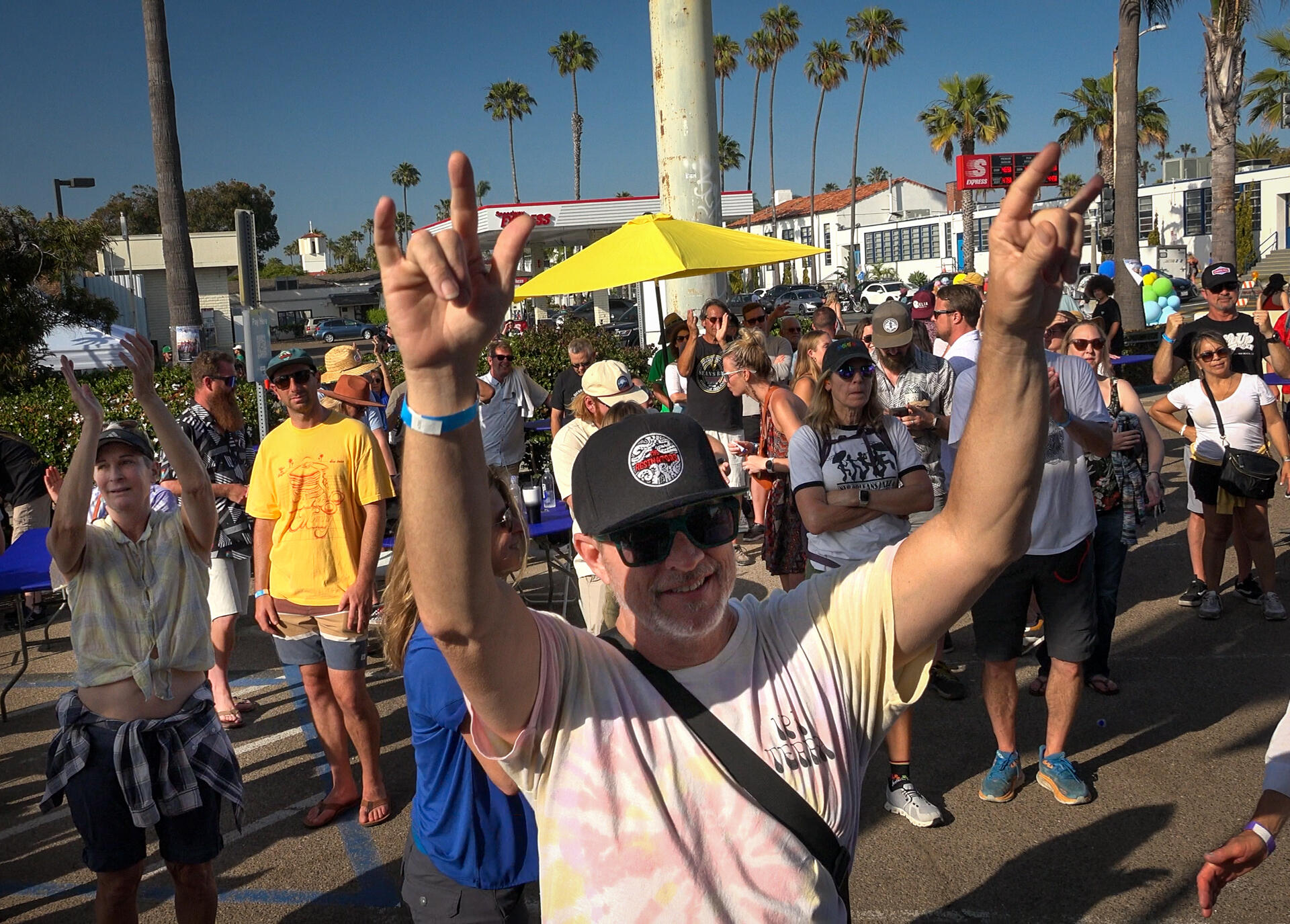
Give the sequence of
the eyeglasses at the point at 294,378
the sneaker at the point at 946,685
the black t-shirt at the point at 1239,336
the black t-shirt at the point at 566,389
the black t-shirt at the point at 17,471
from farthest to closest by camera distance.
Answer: the black t-shirt at the point at 566,389 < the black t-shirt at the point at 1239,336 < the black t-shirt at the point at 17,471 < the sneaker at the point at 946,685 < the eyeglasses at the point at 294,378

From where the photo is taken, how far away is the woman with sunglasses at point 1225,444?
644 centimetres

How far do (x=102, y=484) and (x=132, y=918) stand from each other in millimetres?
1454

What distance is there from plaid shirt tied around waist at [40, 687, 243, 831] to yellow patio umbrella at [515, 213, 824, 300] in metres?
4.19

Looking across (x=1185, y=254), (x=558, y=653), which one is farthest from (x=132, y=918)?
(x=1185, y=254)

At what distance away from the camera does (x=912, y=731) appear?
540 centimetres

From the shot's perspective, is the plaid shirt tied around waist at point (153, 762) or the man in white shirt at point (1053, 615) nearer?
the plaid shirt tied around waist at point (153, 762)

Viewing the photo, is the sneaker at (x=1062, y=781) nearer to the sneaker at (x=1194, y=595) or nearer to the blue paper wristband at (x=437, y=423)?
the sneaker at (x=1194, y=595)

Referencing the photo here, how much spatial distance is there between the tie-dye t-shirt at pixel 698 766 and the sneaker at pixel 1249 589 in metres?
6.10

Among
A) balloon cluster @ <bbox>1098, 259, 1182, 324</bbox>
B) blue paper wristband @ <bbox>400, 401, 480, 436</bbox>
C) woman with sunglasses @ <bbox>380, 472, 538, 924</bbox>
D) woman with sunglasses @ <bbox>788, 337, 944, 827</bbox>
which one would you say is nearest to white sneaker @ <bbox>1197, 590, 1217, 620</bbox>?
woman with sunglasses @ <bbox>788, 337, 944, 827</bbox>

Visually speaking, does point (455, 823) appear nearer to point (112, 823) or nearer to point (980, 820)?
point (112, 823)

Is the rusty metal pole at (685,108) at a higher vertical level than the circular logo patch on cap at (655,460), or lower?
higher

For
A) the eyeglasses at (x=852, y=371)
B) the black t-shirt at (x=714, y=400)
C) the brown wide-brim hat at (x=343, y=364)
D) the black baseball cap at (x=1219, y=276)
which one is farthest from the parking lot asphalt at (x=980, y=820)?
the black t-shirt at (x=714, y=400)

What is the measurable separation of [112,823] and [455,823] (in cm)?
141

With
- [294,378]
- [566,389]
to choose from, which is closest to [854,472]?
[294,378]
